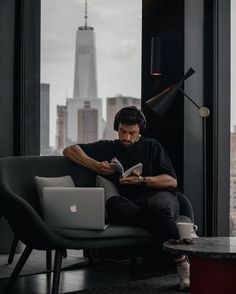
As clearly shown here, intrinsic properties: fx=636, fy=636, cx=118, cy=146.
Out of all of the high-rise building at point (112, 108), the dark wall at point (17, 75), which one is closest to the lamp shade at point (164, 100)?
the high-rise building at point (112, 108)

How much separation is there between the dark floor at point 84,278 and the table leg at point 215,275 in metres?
1.13

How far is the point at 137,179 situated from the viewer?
13.5ft

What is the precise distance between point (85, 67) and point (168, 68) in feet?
3.30

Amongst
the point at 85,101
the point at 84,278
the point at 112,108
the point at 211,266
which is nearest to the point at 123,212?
the point at 84,278

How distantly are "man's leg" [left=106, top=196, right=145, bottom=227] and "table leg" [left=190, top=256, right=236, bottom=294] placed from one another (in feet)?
3.21

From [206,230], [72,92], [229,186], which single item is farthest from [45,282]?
[72,92]

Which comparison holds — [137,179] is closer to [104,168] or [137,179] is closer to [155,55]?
[104,168]

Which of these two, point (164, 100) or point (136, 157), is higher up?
point (164, 100)

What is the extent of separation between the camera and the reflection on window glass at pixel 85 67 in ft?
17.5

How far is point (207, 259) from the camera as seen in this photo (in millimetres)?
2943

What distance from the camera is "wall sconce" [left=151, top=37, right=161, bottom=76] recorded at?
4613mm

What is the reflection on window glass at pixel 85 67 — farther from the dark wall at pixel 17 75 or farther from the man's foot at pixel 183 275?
the man's foot at pixel 183 275

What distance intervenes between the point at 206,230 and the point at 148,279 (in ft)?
2.58

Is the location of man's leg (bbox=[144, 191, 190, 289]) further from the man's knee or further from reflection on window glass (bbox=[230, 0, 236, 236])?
reflection on window glass (bbox=[230, 0, 236, 236])
